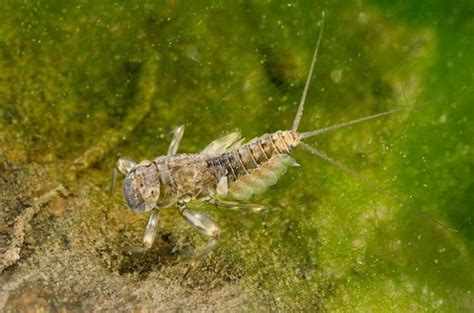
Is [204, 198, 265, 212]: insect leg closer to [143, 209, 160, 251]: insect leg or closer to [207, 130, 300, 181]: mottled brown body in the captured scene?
[207, 130, 300, 181]: mottled brown body

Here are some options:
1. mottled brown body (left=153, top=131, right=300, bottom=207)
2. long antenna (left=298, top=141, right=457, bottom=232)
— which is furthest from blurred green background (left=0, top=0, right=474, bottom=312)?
mottled brown body (left=153, top=131, right=300, bottom=207)

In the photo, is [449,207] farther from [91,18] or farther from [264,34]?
[91,18]

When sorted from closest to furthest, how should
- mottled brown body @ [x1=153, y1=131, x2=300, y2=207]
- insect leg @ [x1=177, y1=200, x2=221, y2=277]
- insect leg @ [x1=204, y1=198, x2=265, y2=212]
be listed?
insect leg @ [x1=177, y1=200, x2=221, y2=277] < insect leg @ [x1=204, y1=198, x2=265, y2=212] < mottled brown body @ [x1=153, y1=131, x2=300, y2=207]

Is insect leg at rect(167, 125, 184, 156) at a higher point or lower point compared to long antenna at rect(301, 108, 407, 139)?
higher

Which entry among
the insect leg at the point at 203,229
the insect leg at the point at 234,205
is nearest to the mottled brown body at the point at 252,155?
the insect leg at the point at 234,205

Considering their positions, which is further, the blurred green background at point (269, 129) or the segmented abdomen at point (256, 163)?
the segmented abdomen at point (256, 163)

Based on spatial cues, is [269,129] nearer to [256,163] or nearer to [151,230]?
[256,163]

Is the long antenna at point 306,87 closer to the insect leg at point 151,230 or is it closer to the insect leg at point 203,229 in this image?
Answer: the insect leg at point 203,229
